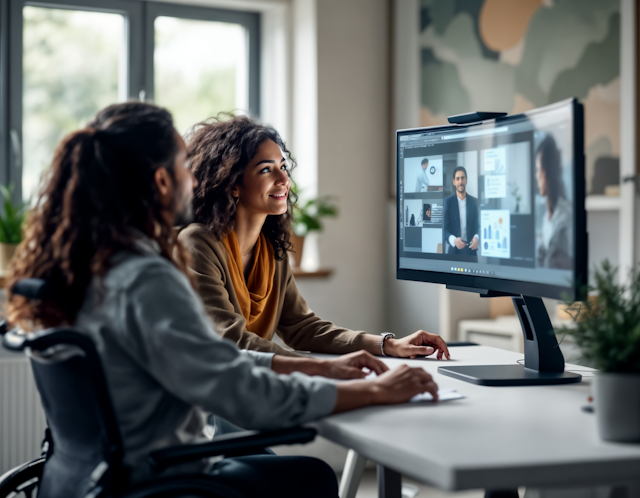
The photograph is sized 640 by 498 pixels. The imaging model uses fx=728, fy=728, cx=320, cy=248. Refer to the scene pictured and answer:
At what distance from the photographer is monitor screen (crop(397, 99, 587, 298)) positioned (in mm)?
1211

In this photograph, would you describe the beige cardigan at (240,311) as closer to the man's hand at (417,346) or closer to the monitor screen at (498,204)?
the man's hand at (417,346)

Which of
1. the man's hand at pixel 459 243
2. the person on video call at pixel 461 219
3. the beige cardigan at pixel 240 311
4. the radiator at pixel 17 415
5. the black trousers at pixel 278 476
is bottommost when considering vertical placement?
the radiator at pixel 17 415

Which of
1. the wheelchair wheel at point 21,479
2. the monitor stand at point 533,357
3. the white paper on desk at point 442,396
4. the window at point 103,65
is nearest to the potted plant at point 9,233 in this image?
the window at point 103,65

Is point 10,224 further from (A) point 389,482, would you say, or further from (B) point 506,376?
(B) point 506,376

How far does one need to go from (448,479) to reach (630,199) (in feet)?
6.02

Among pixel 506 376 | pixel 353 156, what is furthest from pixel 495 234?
pixel 353 156

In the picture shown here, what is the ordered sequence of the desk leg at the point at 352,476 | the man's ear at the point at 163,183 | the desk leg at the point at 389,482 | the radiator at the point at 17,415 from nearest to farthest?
the man's ear at the point at 163,183, the desk leg at the point at 389,482, the desk leg at the point at 352,476, the radiator at the point at 17,415

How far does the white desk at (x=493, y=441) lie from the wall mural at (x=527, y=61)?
1.51 meters

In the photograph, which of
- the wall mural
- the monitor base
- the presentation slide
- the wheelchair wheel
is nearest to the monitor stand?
the monitor base

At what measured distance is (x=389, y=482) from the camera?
1598 mm

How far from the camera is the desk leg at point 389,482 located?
1.60 m

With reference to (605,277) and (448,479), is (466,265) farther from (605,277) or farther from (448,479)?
(448,479)

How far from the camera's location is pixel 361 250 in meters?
3.42

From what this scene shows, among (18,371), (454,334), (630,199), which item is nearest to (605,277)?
(630,199)
